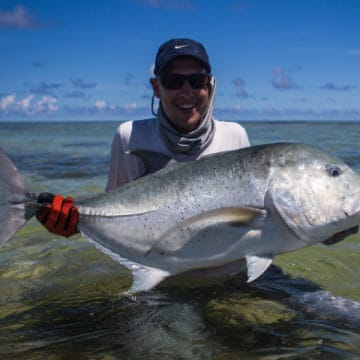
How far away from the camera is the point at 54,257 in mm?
5289

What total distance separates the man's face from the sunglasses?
23mm

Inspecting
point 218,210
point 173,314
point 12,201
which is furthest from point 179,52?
point 173,314

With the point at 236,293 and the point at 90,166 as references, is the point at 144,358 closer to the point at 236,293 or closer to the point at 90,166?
the point at 236,293

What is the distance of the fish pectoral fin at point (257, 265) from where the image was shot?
3.04m

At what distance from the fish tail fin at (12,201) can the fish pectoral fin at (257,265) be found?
1.41 metres

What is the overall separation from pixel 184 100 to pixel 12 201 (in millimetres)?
1464

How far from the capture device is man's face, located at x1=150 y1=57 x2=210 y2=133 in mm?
3766

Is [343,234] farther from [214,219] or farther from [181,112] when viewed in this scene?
[181,112]

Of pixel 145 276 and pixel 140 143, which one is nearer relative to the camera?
pixel 145 276

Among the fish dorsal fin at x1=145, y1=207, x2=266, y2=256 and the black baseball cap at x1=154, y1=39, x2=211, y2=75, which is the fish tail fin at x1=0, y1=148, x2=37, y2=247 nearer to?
the fish dorsal fin at x1=145, y1=207, x2=266, y2=256

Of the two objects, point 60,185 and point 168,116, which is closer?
point 168,116

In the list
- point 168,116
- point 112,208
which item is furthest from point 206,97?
point 112,208

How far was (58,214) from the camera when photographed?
3.21 meters

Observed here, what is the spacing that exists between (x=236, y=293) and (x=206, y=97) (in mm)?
1545
